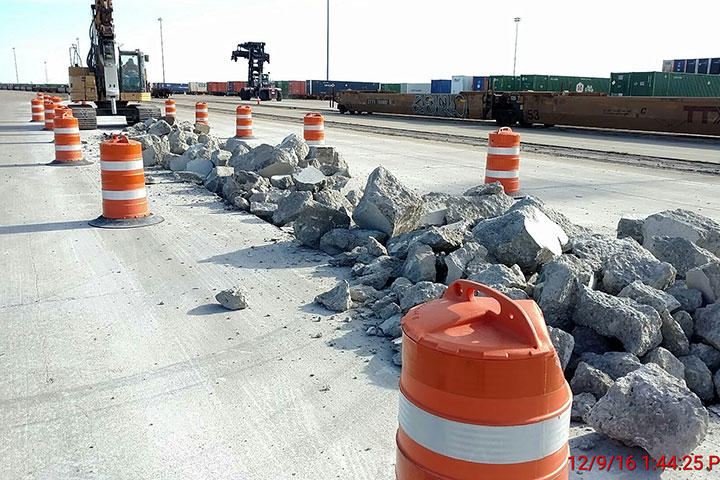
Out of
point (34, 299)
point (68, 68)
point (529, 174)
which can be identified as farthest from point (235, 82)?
point (34, 299)

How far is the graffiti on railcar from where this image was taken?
32188mm

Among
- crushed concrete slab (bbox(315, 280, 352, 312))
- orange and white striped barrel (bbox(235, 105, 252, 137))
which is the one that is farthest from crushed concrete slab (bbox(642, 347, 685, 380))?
orange and white striped barrel (bbox(235, 105, 252, 137))

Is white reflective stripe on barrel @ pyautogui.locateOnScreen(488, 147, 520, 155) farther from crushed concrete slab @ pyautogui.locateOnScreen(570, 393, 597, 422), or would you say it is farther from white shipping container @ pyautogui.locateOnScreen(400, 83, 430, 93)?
white shipping container @ pyautogui.locateOnScreen(400, 83, 430, 93)

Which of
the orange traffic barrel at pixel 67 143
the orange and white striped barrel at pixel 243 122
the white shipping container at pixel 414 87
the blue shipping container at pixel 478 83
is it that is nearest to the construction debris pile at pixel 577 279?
the orange traffic barrel at pixel 67 143

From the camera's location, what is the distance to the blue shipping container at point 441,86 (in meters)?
65.1

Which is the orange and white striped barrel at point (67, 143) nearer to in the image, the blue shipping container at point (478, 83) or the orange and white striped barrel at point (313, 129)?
the orange and white striped barrel at point (313, 129)

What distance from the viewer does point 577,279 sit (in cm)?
427

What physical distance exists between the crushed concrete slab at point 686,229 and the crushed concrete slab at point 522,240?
0.93 meters

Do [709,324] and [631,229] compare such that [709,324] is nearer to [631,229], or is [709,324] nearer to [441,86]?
[631,229]

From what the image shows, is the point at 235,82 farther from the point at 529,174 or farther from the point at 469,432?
the point at 469,432

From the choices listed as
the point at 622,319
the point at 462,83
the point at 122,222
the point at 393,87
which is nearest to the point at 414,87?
the point at 393,87

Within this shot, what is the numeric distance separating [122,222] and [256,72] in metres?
56.1

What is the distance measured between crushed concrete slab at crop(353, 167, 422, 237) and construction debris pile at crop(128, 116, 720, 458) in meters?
0.01
